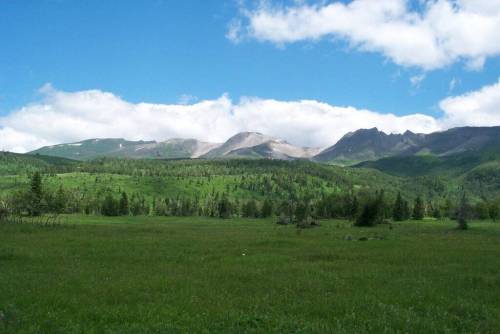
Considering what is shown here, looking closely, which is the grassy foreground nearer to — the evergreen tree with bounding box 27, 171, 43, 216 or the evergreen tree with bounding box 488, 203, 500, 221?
the evergreen tree with bounding box 27, 171, 43, 216

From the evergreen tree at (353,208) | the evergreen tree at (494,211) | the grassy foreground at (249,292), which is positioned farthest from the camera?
the evergreen tree at (494,211)

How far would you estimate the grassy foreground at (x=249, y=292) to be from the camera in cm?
1641

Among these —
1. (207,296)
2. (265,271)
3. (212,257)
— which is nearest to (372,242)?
(212,257)

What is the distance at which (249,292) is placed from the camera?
22859 mm

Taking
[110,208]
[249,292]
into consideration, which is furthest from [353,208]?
[249,292]

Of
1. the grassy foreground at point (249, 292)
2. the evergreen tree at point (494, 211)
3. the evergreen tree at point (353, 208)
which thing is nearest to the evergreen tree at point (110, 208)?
the evergreen tree at point (353, 208)

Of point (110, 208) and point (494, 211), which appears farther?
point (110, 208)

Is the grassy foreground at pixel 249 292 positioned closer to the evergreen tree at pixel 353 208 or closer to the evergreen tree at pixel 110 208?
the evergreen tree at pixel 353 208

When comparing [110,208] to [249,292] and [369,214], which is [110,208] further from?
[249,292]

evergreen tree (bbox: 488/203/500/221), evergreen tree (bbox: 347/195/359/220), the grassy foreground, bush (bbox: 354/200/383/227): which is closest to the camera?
the grassy foreground

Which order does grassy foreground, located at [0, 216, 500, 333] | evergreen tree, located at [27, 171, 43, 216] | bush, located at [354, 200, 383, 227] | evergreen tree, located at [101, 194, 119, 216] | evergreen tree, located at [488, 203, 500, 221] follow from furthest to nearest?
evergreen tree, located at [101, 194, 119, 216] < evergreen tree, located at [488, 203, 500, 221] < evergreen tree, located at [27, 171, 43, 216] < bush, located at [354, 200, 383, 227] < grassy foreground, located at [0, 216, 500, 333]

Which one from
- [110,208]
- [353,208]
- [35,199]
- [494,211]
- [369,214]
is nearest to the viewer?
[369,214]

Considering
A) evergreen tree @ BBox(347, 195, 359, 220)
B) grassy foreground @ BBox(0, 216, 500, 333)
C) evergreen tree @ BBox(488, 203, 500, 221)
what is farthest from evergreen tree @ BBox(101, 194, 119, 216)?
evergreen tree @ BBox(488, 203, 500, 221)

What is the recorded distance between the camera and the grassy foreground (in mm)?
16406
